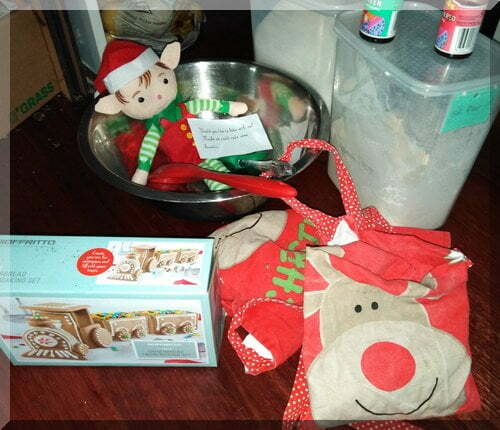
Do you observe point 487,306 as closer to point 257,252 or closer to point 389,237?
point 389,237

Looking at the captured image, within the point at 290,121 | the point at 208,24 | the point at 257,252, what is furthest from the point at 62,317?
the point at 208,24

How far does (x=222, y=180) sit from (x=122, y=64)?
0.19m

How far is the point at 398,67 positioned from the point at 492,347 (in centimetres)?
31

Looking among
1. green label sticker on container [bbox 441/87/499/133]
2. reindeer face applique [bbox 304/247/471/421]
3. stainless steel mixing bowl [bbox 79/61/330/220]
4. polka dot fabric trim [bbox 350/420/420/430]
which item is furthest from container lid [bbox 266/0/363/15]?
polka dot fabric trim [bbox 350/420/420/430]

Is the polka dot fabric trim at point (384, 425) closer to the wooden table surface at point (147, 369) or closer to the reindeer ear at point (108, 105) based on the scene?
the wooden table surface at point (147, 369)

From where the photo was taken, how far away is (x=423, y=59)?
0.57 metres

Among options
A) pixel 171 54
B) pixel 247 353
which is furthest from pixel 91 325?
pixel 171 54

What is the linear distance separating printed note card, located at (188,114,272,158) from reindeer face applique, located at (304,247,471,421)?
1.04ft

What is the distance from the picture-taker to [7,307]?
1.54 feet

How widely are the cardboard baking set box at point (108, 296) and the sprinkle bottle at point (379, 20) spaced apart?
0.30 metres

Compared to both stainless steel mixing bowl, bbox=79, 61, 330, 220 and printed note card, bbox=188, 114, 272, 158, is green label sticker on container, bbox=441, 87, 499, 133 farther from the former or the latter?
printed note card, bbox=188, 114, 272, 158

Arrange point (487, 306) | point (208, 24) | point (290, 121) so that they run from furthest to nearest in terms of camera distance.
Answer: point (208, 24) < point (290, 121) < point (487, 306)

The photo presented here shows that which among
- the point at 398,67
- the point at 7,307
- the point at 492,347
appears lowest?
the point at 492,347

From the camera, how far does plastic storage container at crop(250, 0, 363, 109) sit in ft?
2.23
